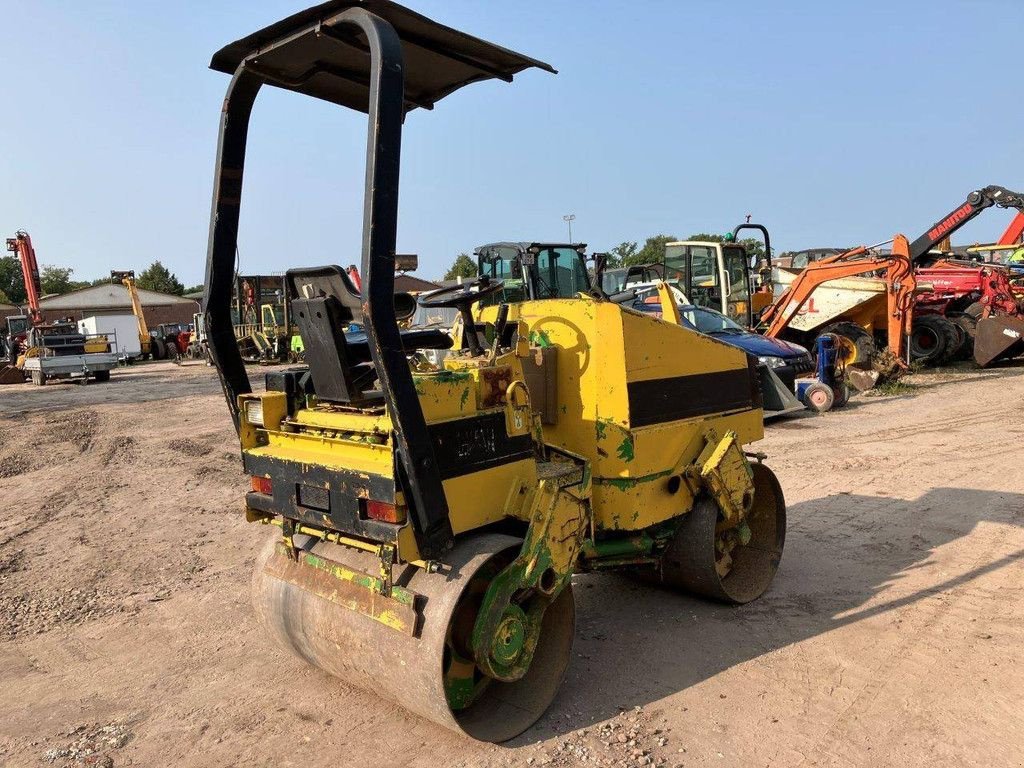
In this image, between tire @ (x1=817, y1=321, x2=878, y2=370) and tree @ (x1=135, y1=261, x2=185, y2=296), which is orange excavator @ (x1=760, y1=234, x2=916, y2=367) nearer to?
tire @ (x1=817, y1=321, x2=878, y2=370)

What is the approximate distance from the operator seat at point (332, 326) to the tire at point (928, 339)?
15.0 meters

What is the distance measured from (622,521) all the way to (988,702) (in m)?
1.76

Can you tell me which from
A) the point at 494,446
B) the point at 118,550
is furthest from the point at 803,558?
the point at 118,550

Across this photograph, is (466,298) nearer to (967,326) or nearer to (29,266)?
(967,326)

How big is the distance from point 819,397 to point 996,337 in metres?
6.05

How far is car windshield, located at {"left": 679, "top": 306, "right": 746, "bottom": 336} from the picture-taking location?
38.2 feet

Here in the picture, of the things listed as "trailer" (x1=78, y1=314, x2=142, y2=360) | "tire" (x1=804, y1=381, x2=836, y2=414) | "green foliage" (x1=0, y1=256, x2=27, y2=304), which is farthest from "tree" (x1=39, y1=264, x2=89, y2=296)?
"tire" (x1=804, y1=381, x2=836, y2=414)

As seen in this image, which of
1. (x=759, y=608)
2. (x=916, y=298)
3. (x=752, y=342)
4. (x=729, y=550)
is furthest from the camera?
(x=916, y=298)

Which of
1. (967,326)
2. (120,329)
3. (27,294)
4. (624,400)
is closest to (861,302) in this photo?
(967,326)

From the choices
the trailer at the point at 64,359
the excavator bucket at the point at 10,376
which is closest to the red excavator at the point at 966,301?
the trailer at the point at 64,359

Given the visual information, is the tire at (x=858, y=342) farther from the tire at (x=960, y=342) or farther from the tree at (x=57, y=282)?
the tree at (x=57, y=282)

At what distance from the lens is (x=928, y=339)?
52.7ft

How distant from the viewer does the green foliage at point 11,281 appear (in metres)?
75.1

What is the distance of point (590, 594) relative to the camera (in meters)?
4.80
